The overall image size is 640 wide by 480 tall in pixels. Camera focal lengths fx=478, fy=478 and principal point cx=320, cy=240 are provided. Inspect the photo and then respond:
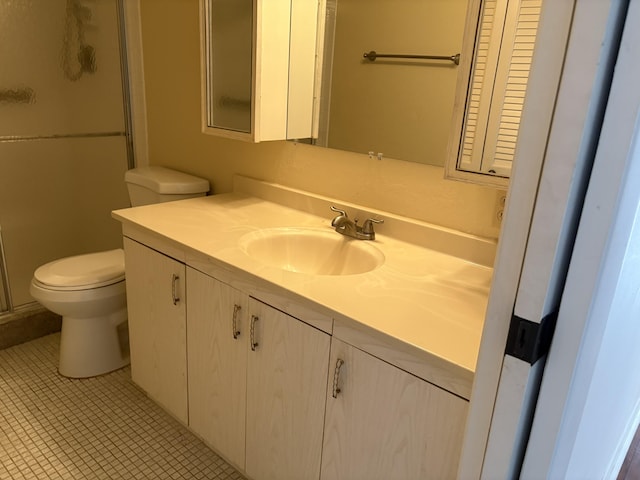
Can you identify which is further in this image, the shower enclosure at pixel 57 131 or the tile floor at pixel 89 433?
the shower enclosure at pixel 57 131

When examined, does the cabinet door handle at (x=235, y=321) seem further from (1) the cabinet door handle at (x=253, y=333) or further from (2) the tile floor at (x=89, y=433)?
(2) the tile floor at (x=89, y=433)

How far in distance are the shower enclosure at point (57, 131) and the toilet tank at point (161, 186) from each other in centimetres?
40

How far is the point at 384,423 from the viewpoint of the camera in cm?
111

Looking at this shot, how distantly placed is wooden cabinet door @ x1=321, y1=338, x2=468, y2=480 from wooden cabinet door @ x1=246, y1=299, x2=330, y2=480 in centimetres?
5

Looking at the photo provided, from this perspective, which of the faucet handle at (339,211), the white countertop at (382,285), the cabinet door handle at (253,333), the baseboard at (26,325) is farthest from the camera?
the baseboard at (26,325)

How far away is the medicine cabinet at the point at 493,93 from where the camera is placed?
1088 mm

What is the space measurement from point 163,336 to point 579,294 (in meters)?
1.44

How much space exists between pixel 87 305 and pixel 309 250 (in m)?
1.01

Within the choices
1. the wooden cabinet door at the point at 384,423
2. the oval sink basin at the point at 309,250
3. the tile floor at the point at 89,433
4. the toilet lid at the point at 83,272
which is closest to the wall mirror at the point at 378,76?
the oval sink basin at the point at 309,250

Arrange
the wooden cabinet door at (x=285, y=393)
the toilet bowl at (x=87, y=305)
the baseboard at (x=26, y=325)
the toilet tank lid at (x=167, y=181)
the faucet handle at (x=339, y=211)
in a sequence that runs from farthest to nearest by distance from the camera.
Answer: the baseboard at (x=26, y=325) < the toilet tank lid at (x=167, y=181) < the toilet bowl at (x=87, y=305) < the faucet handle at (x=339, y=211) < the wooden cabinet door at (x=285, y=393)

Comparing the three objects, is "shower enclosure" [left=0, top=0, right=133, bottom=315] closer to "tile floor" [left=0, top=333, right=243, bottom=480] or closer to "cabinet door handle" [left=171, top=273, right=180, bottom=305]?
"tile floor" [left=0, top=333, right=243, bottom=480]

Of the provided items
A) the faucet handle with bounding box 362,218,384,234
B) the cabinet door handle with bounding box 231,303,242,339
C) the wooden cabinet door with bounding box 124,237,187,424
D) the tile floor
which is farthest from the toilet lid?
the faucet handle with bounding box 362,218,384,234

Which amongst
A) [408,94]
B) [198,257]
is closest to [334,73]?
[408,94]

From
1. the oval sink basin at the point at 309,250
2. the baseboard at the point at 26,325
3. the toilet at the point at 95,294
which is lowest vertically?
the baseboard at the point at 26,325
